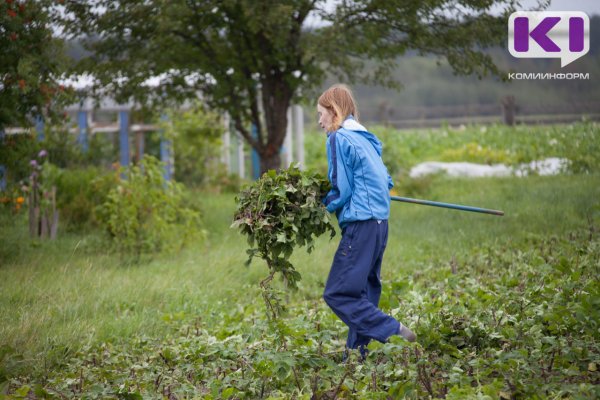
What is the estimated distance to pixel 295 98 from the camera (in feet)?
36.5

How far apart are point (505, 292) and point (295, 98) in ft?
20.2

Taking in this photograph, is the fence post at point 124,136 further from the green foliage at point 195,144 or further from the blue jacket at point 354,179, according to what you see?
the blue jacket at point 354,179

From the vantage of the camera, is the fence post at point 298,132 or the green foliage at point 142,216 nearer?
the green foliage at point 142,216

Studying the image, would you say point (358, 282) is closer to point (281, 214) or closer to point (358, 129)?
point (281, 214)

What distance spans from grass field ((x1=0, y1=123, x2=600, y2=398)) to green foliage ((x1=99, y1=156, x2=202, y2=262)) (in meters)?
0.26

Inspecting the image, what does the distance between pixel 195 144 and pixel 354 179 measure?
11.2 m

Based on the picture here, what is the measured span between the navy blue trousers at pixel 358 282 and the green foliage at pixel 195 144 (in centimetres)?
1062

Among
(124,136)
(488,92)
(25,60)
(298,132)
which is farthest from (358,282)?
(488,92)

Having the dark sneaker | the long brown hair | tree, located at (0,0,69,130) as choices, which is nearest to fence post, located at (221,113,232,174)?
tree, located at (0,0,69,130)

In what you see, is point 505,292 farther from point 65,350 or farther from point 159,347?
point 65,350

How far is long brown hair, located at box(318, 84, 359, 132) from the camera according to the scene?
468cm

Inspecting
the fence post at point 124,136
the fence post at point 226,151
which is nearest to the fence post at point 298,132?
the fence post at point 226,151

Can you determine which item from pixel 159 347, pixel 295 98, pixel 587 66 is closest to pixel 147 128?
pixel 295 98

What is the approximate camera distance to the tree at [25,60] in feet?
23.9
